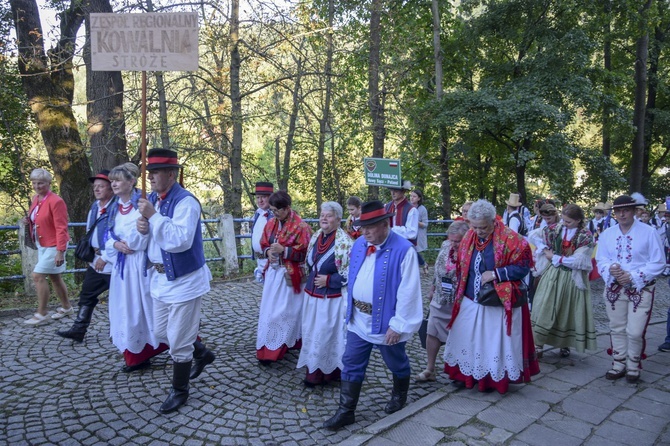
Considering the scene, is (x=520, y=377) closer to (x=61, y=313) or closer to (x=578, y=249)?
(x=578, y=249)

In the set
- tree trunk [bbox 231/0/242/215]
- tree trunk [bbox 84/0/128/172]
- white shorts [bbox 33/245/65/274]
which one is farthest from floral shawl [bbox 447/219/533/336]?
tree trunk [bbox 84/0/128/172]

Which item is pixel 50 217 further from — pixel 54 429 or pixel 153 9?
pixel 153 9

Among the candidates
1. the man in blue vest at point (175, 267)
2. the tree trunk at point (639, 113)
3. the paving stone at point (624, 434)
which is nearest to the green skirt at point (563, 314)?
the paving stone at point (624, 434)

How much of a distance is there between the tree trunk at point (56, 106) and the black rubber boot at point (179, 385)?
6.87 meters

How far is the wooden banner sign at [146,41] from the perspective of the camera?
4.31 meters

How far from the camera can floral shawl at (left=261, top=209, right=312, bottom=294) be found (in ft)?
17.1

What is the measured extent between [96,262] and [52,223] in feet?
4.15

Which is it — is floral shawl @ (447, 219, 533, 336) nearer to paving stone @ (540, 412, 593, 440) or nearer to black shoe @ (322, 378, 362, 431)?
paving stone @ (540, 412, 593, 440)

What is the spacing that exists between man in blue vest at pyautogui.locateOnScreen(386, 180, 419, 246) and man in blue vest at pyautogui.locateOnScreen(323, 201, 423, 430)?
4.78 metres

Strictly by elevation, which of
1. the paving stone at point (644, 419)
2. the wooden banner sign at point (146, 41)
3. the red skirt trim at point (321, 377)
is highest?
the wooden banner sign at point (146, 41)

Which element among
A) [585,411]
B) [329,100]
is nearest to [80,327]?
[585,411]

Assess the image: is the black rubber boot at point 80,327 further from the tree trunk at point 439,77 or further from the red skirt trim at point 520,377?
the tree trunk at point 439,77

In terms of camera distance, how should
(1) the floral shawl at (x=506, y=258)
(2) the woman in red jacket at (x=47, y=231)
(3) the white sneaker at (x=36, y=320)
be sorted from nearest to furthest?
(1) the floral shawl at (x=506, y=258) < (2) the woman in red jacket at (x=47, y=231) < (3) the white sneaker at (x=36, y=320)

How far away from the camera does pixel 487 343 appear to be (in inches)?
185
